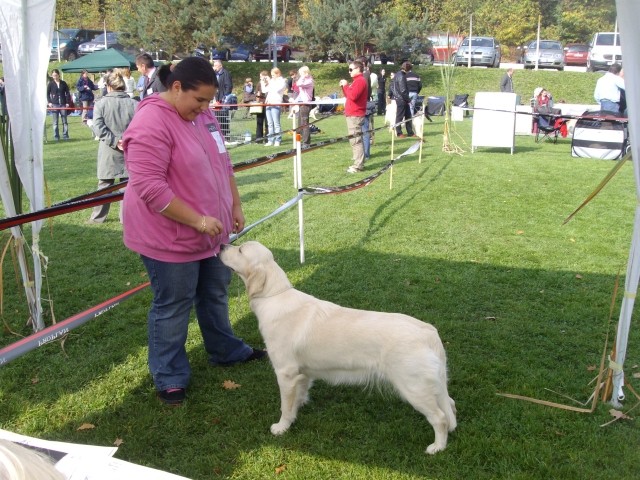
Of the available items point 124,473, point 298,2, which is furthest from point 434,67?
point 124,473

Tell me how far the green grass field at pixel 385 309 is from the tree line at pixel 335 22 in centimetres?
2727

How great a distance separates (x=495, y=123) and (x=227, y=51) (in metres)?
25.4

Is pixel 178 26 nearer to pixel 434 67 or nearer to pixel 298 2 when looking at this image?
pixel 434 67

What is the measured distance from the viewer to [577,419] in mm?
3549

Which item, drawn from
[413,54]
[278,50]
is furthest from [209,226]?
[278,50]

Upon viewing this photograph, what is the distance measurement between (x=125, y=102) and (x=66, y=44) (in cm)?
3294

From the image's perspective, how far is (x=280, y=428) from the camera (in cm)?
344

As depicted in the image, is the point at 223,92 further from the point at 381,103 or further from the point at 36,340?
the point at 36,340

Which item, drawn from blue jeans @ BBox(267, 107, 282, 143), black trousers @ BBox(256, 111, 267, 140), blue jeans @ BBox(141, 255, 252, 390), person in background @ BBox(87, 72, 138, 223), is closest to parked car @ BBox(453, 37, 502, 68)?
black trousers @ BBox(256, 111, 267, 140)

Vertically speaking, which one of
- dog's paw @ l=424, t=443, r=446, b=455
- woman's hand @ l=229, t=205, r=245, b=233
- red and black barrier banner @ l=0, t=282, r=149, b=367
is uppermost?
woman's hand @ l=229, t=205, r=245, b=233

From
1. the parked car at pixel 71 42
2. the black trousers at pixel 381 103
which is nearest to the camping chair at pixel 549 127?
the black trousers at pixel 381 103

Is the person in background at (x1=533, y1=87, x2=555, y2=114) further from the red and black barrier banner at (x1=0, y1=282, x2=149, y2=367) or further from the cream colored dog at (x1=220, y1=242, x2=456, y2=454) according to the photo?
the red and black barrier banner at (x1=0, y1=282, x2=149, y2=367)

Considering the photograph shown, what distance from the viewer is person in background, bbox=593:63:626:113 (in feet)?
44.1

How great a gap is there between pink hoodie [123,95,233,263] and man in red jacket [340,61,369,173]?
8.32 meters
